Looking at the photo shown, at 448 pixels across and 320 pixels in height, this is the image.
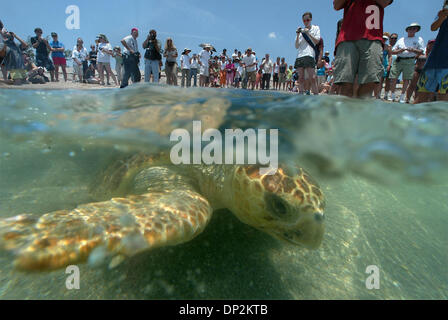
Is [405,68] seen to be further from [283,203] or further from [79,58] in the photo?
[79,58]

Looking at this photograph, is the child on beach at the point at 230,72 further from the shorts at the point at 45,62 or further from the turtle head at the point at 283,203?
the turtle head at the point at 283,203

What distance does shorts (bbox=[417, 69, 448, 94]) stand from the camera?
3.31 meters

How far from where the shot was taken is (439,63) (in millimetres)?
3355

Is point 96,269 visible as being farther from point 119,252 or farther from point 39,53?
point 39,53

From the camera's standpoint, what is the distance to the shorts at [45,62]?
8.91m

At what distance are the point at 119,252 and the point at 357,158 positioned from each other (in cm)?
235

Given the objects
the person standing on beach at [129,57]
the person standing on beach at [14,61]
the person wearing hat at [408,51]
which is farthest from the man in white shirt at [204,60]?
the person wearing hat at [408,51]

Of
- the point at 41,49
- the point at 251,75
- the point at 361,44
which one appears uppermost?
the point at 41,49

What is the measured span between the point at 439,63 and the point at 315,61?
2.44m

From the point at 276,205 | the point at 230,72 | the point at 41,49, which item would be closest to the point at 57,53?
the point at 41,49

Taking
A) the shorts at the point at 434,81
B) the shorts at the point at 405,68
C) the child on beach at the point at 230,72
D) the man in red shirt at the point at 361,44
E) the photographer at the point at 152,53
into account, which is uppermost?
the child on beach at the point at 230,72

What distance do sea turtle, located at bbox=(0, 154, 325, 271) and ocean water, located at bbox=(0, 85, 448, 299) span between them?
0.18 meters

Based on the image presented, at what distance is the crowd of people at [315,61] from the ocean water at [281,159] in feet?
3.70
